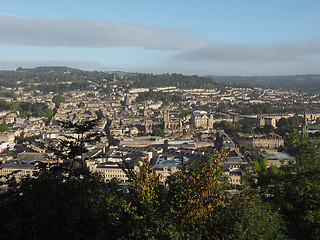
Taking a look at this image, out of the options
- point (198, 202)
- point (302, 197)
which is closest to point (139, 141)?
point (302, 197)

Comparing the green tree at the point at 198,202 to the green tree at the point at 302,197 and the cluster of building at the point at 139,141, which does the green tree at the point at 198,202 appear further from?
the cluster of building at the point at 139,141

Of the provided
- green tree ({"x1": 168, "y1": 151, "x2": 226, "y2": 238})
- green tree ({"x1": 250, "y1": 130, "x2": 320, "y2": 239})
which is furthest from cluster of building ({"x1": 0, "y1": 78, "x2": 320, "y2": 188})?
green tree ({"x1": 168, "y1": 151, "x2": 226, "y2": 238})

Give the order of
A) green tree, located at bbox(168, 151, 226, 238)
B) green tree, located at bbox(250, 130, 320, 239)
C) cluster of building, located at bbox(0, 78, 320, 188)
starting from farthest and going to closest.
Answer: cluster of building, located at bbox(0, 78, 320, 188)
green tree, located at bbox(250, 130, 320, 239)
green tree, located at bbox(168, 151, 226, 238)

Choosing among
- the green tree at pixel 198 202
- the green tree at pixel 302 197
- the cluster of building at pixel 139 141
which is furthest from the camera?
the cluster of building at pixel 139 141

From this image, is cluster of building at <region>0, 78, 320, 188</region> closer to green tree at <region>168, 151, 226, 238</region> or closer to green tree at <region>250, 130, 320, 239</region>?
green tree at <region>250, 130, 320, 239</region>

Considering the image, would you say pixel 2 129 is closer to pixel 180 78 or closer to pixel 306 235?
pixel 306 235

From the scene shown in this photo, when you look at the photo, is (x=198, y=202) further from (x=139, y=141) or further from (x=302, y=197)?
(x=139, y=141)

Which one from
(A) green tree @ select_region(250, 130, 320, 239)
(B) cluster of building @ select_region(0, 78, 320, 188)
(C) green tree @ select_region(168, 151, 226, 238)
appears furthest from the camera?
(B) cluster of building @ select_region(0, 78, 320, 188)

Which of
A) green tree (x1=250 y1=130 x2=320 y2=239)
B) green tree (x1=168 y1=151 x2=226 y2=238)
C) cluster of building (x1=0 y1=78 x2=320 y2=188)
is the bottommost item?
cluster of building (x1=0 y1=78 x2=320 y2=188)

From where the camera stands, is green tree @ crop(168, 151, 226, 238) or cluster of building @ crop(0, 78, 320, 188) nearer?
green tree @ crop(168, 151, 226, 238)

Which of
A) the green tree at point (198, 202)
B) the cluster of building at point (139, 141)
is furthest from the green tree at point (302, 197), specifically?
the green tree at point (198, 202)

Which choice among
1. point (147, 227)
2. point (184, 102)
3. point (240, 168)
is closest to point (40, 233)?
point (147, 227)

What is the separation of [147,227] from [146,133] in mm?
36746

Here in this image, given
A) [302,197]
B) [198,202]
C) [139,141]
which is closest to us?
[198,202]
